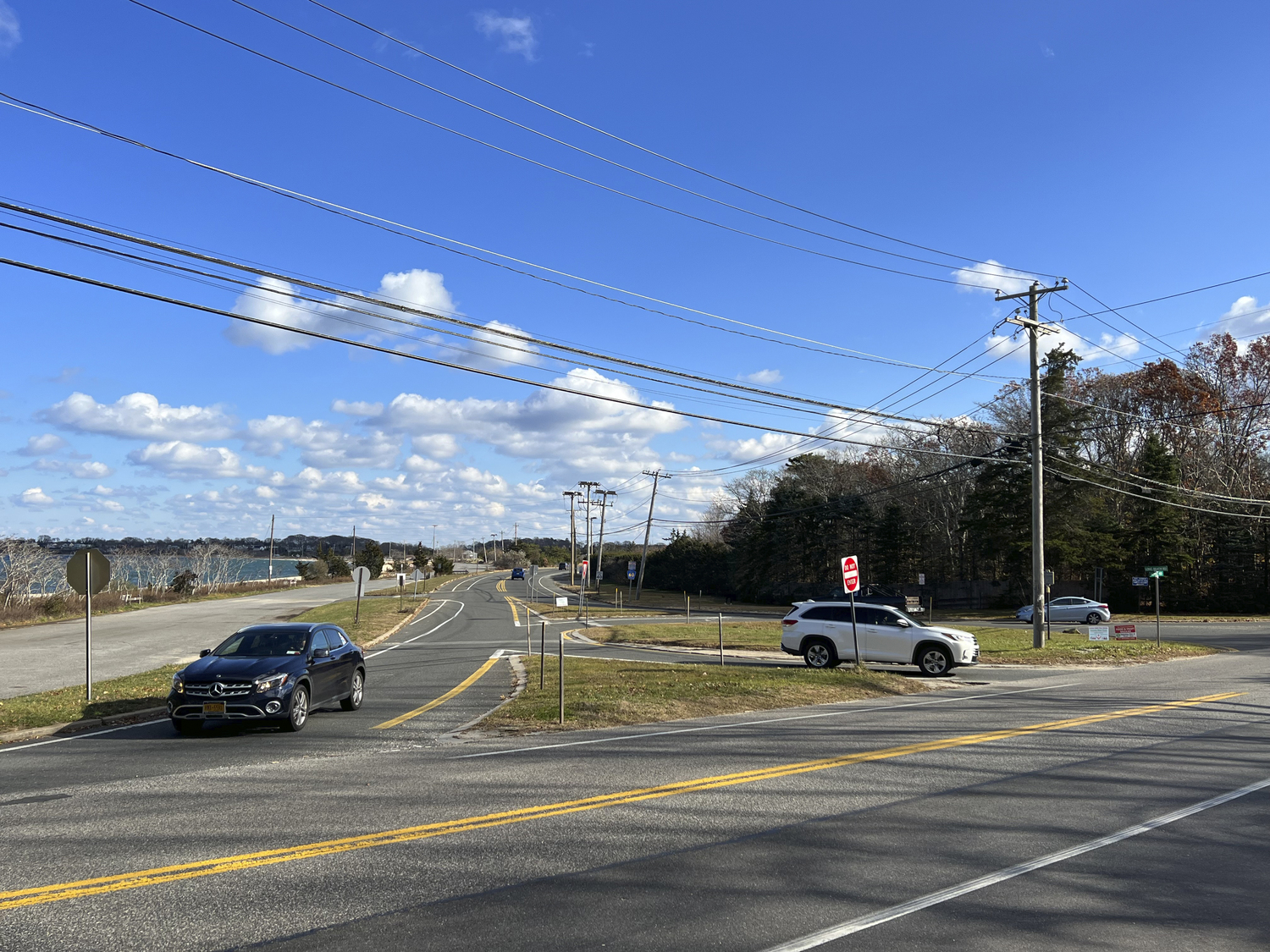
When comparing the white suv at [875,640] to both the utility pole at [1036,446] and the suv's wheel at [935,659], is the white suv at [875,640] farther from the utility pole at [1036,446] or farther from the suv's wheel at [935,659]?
the utility pole at [1036,446]

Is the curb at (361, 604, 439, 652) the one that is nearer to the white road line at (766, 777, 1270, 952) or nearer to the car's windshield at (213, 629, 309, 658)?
the car's windshield at (213, 629, 309, 658)

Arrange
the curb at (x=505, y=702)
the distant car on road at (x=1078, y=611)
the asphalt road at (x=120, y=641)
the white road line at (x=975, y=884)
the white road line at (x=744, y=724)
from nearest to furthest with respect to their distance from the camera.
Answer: the white road line at (x=975, y=884) → the white road line at (x=744, y=724) → the curb at (x=505, y=702) → the asphalt road at (x=120, y=641) → the distant car on road at (x=1078, y=611)

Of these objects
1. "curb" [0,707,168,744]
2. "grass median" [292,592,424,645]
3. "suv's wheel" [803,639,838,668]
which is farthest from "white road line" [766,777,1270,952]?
"grass median" [292,592,424,645]

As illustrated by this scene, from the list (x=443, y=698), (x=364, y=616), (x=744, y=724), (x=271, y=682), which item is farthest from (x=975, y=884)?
(x=364, y=616)

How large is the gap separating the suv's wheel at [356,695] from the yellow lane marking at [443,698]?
39.6 inches

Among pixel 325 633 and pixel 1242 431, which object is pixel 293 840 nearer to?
pixel 325 633

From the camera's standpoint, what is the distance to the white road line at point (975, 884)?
4.59 m

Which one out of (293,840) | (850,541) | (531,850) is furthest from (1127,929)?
(850,541)

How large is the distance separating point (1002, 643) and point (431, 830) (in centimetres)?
2790

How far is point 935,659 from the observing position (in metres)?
21.3

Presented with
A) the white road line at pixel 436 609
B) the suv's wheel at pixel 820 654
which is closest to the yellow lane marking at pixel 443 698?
the suv's wheel at pixel 820 654

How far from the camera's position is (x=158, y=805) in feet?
24.9

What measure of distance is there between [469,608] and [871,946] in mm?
53246

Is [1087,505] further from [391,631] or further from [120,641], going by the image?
[120,641]
